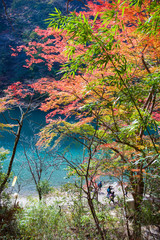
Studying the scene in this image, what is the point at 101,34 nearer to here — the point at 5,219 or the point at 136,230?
the point at 136,230

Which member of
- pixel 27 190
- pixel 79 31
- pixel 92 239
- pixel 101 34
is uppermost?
pixel 101 34

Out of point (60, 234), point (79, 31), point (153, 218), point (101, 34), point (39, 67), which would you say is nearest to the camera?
point (79, 31)

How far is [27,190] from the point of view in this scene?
9.17 meters

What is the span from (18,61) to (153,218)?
82.0 feet

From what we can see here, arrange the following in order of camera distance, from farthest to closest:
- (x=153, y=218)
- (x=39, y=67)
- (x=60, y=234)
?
(x=39, y=67)
(x=153, y=218)
(x=60, y=234)

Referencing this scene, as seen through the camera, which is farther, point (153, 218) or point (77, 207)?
point (77, 207)

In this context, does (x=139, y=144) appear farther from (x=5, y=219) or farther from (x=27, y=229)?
(x=5, y=219)

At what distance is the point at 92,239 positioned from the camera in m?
2.96

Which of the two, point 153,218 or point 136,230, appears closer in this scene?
point 136,230

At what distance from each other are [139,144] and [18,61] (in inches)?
961

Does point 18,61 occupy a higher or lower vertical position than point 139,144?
higher

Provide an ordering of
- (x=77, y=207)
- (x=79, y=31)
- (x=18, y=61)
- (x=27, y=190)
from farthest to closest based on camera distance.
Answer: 1. (x=18, y=61)
2. (x=27, y=190)
3. (x=77, y=207)
4. (x=79, y=31)

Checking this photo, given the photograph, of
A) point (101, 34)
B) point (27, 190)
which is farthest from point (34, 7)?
point (101, 34)

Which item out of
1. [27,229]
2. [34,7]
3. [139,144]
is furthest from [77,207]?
[34,7]
